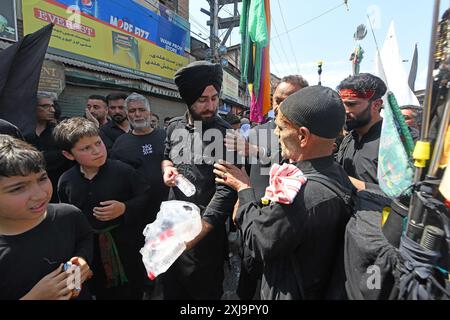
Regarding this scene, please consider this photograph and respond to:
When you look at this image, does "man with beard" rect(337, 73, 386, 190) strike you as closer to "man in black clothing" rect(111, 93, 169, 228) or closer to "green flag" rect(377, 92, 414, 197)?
"green flag" rect(377, 92, 414, 197)

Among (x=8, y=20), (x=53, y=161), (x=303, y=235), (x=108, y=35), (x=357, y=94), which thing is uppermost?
(x=108, y=35)

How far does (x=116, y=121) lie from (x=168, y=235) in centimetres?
275

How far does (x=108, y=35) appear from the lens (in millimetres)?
6867

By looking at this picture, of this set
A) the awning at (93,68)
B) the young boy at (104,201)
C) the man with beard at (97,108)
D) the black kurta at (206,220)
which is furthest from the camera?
the awning at (93,68)

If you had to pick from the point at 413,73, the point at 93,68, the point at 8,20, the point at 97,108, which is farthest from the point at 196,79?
the point at 93,68

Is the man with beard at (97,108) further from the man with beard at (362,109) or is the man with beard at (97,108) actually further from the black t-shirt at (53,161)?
the man with beard at (362,109)

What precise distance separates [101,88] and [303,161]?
6724 millimetres

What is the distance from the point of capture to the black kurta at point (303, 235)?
1.04 metres

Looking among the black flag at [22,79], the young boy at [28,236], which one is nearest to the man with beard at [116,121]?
the black flag at [22,79]

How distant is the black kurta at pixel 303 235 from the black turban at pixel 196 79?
99cm

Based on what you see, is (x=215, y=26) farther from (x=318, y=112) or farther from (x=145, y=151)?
(x=318, y=112)

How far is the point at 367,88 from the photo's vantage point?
2.11 meters

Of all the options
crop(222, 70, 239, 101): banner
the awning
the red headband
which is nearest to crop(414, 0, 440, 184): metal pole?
the red headband

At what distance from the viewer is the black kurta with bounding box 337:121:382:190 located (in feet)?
6.44
